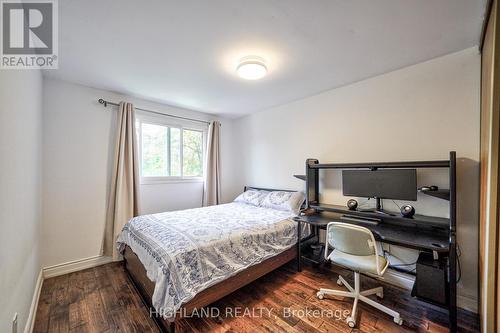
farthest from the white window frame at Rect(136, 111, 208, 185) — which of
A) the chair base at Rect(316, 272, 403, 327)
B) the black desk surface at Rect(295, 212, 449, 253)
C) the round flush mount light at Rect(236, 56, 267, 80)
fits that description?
the chair base at Rect(316, 272, 403, 327)

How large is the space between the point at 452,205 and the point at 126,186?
3744mm

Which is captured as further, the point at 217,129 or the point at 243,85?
the point at 217,129

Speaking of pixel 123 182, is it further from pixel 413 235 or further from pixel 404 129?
pixel 404 129

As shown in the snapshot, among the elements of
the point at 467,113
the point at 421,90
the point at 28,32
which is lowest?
the point at 467,113

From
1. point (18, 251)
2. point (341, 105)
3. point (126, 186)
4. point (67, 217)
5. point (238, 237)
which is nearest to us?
point (18, 251)

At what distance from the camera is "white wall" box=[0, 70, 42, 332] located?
3.51 feet

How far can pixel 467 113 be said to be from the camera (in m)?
1.90

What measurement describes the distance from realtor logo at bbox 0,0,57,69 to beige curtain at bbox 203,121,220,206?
7.88 feet

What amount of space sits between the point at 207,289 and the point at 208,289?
10mm

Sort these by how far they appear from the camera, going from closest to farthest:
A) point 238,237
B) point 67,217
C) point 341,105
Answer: point 238,237 → point 67,217 → point 341,105

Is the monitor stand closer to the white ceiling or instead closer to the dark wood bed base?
the dark wood bed base

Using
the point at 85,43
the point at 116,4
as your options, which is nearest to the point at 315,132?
the point at 116,4

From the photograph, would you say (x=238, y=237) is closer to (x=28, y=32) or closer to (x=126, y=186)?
(x=126, y=186)

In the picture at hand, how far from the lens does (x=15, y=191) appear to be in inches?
51.9
